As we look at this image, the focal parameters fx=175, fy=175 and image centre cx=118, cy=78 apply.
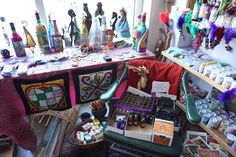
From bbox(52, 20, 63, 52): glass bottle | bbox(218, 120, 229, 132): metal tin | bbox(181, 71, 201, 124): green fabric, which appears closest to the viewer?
bbox(181, 71, 201, 124): green fabric

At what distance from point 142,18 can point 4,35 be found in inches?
43.6

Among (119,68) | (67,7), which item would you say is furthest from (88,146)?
(67,7)

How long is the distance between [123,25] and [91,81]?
615 millimetres

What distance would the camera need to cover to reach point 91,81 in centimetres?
138

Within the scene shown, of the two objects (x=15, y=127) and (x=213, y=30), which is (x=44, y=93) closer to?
(x=15, y=127)

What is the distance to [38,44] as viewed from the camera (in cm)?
144

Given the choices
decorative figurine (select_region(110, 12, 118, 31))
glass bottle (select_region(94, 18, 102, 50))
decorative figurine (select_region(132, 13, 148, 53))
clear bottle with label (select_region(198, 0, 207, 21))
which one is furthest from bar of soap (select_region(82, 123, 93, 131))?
clear bottle with label (select_region(198, 0, 207, 21))

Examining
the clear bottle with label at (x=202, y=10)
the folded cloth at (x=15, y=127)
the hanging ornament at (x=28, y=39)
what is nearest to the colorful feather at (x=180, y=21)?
the clear bottle with label at (x=202, y=10)

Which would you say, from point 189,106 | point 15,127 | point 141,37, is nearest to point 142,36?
point 141,37

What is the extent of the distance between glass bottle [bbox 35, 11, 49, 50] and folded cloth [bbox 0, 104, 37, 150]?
0.53m

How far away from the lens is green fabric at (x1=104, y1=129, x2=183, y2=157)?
3.24 ft

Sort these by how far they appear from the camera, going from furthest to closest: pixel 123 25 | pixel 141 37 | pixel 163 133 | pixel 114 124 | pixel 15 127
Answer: pixel 123 25 < pixel 141 37 < pixel 15 127 < pixel 114 124 < pixel 163 133

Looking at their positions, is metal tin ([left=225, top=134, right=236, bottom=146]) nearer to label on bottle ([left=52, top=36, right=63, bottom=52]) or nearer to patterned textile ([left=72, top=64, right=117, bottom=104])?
patterned textile ([left=72, top=64, right=117, bottom=104])

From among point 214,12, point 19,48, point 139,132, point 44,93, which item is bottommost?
point 139,132
